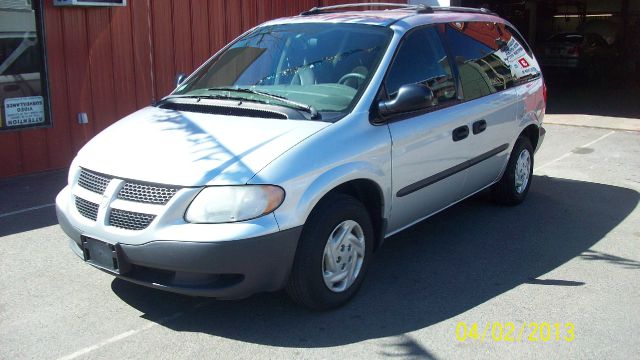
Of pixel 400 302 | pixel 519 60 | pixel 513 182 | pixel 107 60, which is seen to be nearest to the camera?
pixel 400 302

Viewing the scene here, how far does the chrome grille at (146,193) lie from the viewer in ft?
12.5

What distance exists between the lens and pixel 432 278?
493 centimetres

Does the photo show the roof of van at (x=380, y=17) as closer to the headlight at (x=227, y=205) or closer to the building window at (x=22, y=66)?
the headlight at (x=227, y=205)

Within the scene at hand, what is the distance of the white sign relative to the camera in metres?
7.94

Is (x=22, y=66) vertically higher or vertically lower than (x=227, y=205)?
higher

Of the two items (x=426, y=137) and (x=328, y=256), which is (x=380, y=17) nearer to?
(x=426, y=137)

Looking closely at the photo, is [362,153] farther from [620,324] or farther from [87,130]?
[87,130]

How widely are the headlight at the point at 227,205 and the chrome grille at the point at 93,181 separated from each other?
2.21 feet

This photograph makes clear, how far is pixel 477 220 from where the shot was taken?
634 cm

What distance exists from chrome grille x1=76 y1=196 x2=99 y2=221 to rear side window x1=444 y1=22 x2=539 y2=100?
2959mm

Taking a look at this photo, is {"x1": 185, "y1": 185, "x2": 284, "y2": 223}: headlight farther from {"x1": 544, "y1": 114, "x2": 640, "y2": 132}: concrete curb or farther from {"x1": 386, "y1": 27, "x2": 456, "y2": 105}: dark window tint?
{"x1": 544, "y1": 114, "x2": 640, "y2": 132}: concrete curb

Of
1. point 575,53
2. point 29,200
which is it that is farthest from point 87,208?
point 575,53

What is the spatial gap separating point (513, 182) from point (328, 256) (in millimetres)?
3002

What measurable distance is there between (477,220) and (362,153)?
238cm
